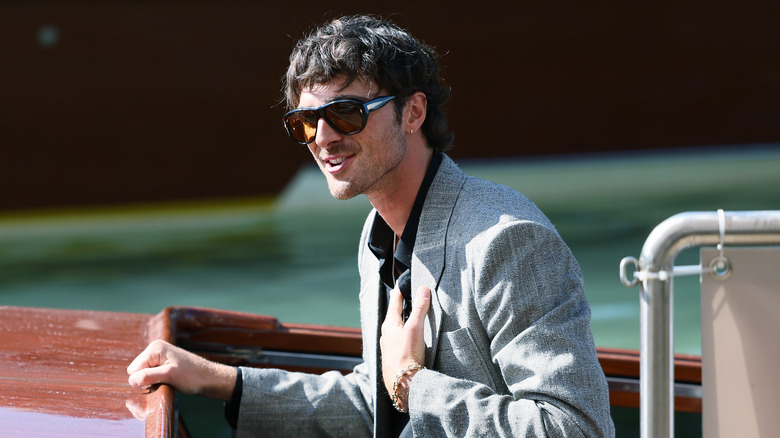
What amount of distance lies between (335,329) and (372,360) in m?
0.47

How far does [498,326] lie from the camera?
42.3 inches

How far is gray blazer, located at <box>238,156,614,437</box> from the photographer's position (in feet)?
3.31

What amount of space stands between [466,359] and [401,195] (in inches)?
10.9

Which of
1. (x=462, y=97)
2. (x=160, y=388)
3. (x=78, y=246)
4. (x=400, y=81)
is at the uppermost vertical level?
(x=462, y=97)

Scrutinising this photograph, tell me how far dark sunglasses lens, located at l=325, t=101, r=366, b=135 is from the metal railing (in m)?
0.53

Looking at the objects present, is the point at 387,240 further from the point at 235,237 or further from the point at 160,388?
the point at 235,237

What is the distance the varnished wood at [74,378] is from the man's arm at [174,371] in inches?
0.9

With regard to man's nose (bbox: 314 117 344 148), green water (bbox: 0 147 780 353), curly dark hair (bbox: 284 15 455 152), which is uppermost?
green water (bbox: 0 147 780 353)

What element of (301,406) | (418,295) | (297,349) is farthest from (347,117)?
(297,349)

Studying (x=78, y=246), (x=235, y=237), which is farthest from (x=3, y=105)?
(x=235, y=237)

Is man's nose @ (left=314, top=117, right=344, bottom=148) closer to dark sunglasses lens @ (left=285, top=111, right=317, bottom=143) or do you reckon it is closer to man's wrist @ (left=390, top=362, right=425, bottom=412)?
dark sunglasses lens @ (left=285, top=111, right=317, bottom=143)

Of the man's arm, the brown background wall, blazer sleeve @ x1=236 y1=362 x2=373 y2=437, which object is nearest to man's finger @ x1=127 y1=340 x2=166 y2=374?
the man's arm

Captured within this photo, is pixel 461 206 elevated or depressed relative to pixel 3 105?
depressed

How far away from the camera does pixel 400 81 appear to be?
127 cm
